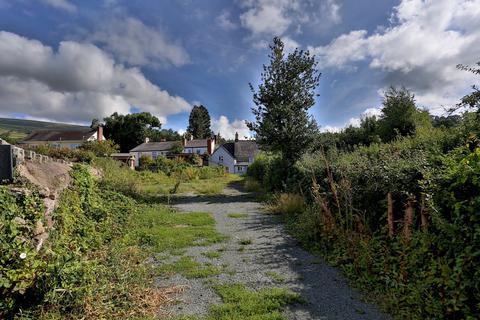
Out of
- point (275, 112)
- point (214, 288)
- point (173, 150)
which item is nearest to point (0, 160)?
point (214, 288)

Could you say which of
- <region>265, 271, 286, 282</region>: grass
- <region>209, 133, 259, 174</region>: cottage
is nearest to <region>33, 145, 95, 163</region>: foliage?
<region>265, 271, 286, 282</region>: grass

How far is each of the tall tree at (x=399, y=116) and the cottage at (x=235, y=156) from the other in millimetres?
28664

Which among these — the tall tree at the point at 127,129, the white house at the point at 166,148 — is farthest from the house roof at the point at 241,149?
the tall tree at the point at 127,129

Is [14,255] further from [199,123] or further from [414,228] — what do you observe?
[199,123]

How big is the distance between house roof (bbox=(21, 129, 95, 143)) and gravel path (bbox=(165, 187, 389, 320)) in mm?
54947

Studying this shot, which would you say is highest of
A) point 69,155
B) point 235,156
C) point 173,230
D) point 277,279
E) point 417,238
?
point 235,156

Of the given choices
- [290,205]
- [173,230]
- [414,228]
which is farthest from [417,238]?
[290,205]

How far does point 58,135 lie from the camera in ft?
184

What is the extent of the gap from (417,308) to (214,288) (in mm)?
2564

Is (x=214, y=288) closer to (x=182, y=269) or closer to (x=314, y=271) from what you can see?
(x=182, y=269)

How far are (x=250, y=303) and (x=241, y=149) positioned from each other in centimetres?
4429

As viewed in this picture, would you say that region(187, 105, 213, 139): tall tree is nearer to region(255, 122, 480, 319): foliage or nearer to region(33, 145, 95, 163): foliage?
region(33, 145, 95, 163): foliage

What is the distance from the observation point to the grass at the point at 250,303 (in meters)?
3.44

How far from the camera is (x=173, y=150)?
174ft
